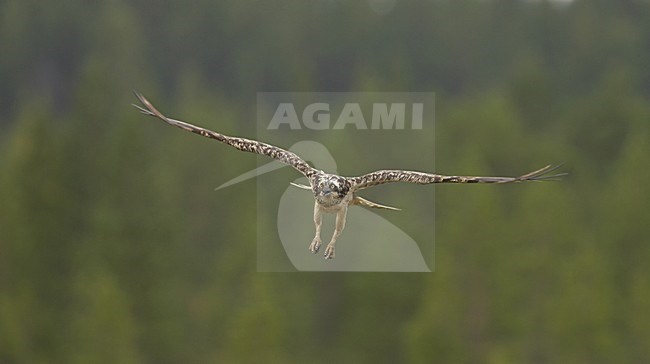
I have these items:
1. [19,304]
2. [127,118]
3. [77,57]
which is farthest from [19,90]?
[19,304]

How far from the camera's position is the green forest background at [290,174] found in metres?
25.9


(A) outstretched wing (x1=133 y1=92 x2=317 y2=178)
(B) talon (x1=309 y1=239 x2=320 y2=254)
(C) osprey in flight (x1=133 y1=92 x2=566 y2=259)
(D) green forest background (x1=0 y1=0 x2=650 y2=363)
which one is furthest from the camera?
(D) green forest background (x1=0 y1=0 x2=650 y2=363)

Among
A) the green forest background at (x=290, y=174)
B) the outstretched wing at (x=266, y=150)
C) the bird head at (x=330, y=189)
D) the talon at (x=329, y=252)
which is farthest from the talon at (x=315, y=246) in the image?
the green forest background at (x=290, y=174)

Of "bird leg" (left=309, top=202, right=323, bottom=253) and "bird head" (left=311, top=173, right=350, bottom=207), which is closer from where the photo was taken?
"bird head" (left=311, top=173, right=350, bottom=207)

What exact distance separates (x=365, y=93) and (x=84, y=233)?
7919 millimetres

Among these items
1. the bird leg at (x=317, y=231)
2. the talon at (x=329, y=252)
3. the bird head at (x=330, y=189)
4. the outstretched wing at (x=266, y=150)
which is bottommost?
the talon at (x=329, y=252)

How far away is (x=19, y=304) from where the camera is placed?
28078 mm

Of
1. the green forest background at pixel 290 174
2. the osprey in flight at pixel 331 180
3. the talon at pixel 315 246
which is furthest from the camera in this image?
the green forest background at pixel 290 174

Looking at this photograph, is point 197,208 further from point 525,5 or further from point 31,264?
point 525,5

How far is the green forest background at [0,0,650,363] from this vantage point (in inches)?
1019

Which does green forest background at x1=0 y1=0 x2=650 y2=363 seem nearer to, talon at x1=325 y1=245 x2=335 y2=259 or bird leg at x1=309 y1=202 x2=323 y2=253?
bird leg at x1=309 y1=202 x2=323 y2=253

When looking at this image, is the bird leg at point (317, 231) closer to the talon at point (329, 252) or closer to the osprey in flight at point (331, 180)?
the osprey in flight at point (331, 180)

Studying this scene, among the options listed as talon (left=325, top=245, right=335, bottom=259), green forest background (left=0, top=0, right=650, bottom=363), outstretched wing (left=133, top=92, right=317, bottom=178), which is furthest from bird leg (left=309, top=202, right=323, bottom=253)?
green forest background (left=0, top=0, right=650, bottom=363)

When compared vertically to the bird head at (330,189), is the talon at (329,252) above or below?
below
